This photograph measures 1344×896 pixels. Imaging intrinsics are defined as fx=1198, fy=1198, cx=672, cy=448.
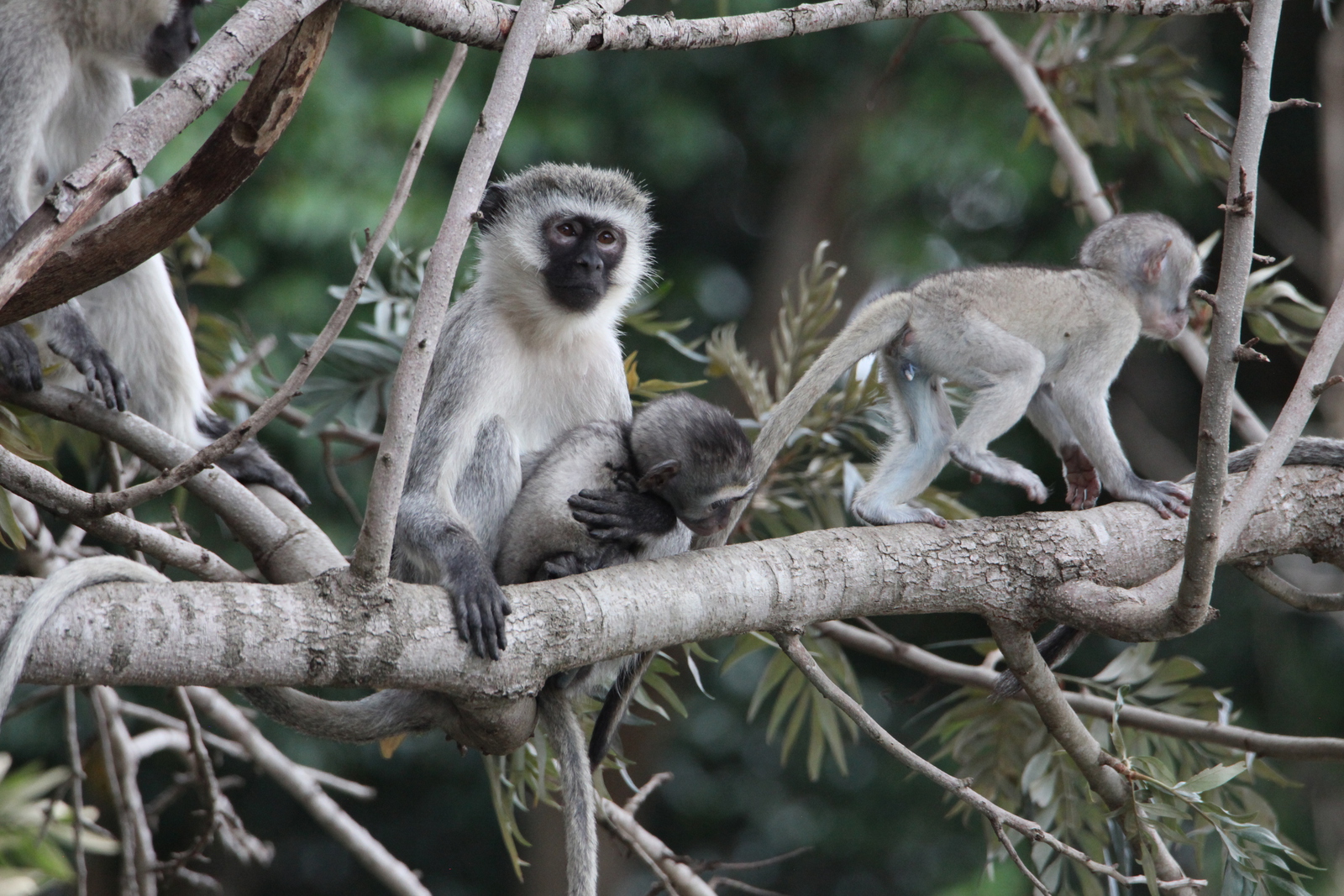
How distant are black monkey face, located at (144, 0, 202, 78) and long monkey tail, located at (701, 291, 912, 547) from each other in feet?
6.68

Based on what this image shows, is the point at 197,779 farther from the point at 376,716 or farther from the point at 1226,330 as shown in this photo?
the point at 1226,330

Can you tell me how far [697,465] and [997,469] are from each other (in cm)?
72

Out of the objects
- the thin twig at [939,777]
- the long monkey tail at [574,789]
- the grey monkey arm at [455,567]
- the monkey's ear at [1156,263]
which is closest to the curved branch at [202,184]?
the grey monkey arm at [455,567]

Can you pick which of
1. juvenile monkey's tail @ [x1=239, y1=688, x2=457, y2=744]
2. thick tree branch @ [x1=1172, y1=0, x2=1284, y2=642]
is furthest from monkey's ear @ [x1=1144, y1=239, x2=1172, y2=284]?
juvenile monkey's tail @ [x1=239, y1=688, x2=457, y2=744]

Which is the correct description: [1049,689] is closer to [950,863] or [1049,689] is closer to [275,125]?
[275,125]

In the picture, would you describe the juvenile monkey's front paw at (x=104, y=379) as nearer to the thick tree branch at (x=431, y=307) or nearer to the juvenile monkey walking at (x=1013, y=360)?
the thick tree branch at (x=431, y=307)

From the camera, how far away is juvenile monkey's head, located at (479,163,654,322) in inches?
127

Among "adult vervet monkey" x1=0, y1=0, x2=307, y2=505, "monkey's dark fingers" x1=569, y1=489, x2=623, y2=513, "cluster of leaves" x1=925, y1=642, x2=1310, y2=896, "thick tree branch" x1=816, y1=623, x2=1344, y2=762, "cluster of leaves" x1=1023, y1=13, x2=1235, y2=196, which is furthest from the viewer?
"cluster of leaves" x1=1023, y1=13, x2=1235, y2=196

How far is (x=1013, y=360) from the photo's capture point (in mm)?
2969

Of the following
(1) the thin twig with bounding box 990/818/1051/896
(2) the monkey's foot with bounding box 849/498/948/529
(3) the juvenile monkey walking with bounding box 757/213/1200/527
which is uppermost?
(3) the juvenile monkey walking with bounding box 757/213/1200/527

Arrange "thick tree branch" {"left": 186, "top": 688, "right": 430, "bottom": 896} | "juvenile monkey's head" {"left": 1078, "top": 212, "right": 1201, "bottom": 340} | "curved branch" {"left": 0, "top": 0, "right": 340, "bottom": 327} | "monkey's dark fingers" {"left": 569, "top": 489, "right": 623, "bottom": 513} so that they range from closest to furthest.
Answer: "curved branch" {"left": 0, "top": 0, "right": 340, "bottom": 327} < "monkey's dark fingers" {"left": 569, "top": 489, "right": 623, "bottom": 513} < "juvenile monkey's head" {"left": 1078, "top": 212, "right": 1201, "bottom": 340} < "thick tree branch" {"left": 186, "top": 688, "right": 430, "bottom": 896}

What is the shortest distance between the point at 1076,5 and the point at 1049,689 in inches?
63.2

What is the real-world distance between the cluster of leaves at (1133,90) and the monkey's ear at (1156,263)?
1132 mm

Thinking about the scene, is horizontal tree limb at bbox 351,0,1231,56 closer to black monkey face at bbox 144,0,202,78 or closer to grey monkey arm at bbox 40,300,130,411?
grey monkey arm at bbox 40,300,130,411
